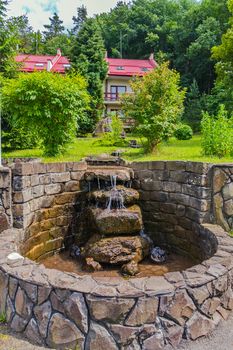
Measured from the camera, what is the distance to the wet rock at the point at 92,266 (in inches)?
182

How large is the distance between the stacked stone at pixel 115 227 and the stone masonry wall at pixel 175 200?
0.37 m

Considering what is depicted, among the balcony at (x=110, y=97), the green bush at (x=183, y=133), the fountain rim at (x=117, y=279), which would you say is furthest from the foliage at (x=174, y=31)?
the fountain rim at (x=117, y=279)

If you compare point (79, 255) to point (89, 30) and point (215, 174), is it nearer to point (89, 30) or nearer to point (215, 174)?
point (215, 174)

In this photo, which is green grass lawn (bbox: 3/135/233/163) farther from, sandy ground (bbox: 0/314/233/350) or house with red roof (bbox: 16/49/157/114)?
house with red roof (bbox: 16/49/157/114)

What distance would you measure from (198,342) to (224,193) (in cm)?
236

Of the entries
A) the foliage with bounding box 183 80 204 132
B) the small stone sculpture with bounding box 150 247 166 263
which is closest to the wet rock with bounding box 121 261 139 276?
the small stone sculpture with bounding box 150 247 166 263

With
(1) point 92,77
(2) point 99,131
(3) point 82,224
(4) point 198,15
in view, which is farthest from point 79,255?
(4) point 198,15

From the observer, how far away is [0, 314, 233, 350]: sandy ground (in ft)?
8.57

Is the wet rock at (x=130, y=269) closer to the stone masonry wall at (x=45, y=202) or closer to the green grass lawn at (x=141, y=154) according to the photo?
the stone masonry wall at (x=45, y=202)

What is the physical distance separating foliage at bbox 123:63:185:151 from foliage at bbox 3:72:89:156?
1857mm

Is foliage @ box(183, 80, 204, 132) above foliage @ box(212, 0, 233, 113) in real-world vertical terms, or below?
below

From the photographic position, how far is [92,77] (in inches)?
719

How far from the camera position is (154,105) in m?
9.58

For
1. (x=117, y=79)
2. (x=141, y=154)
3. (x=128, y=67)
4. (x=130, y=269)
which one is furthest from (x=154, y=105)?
(x=128, y=67)
